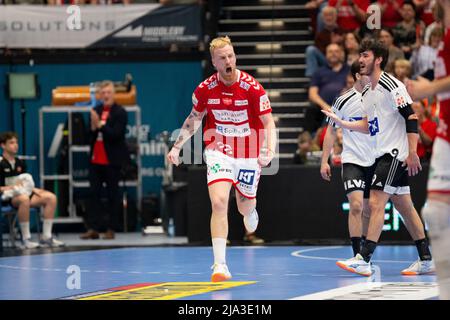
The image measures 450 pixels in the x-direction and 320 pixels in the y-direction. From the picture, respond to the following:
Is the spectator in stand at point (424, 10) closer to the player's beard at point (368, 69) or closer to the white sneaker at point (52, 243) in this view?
the white sneaker at point (52, 243)

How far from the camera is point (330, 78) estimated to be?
17.7m

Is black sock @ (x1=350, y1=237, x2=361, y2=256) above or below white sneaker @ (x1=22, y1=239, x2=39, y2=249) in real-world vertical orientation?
above

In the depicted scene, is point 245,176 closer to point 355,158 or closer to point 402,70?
point 355,158

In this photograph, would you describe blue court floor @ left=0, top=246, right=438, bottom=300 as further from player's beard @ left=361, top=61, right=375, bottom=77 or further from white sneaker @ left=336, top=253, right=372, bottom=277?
player's beard @ left=361, top=61, right=375, bottom=77

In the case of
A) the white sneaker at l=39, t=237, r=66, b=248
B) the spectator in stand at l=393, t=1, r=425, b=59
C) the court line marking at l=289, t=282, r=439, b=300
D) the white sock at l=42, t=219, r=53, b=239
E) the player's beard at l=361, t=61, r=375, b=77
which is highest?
the spectator in stand at l=393, t=1, r=425, b=59

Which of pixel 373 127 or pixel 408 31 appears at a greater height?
pixel 408 31

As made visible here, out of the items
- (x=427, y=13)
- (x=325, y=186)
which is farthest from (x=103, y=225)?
(x=427, y=13)

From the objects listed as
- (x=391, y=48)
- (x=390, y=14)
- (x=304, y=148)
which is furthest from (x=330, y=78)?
(x=390, y=14)

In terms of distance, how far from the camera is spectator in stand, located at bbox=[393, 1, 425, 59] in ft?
61.2

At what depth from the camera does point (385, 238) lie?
53.2 ft

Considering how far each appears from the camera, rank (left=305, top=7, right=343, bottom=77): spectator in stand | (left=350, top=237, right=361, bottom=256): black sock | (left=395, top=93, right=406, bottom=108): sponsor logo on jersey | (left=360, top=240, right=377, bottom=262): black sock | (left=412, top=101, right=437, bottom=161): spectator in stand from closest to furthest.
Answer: (left=395, top=93, right=406, bottom=108): sponsor logo on jersey, (left=360, top=240, right=377, bottom=262): black sock, (left=350, top=237, right=361, bottom=256): black sock, (left=412, top=101, right=437, bottom=161): spectator in stand, (left=305, top=7, right=343, bottom=77): spectator in stand

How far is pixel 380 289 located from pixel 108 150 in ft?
28.6

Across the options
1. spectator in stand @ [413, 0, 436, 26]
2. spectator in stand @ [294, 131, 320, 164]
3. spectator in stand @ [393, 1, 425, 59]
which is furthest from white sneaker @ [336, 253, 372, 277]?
spectator in stand @ [413, 0, 436, 26]
